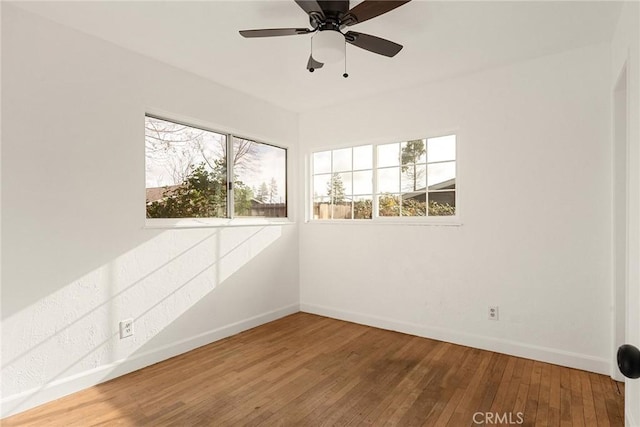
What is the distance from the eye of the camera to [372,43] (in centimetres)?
222

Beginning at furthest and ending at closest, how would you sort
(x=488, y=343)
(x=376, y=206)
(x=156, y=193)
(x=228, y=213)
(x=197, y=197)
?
1. (x=376, y=206)
2. (x=228, y=213)
3. (x=197, y=197)
4. (x=488, y=343)
5. (x=156, y=193)

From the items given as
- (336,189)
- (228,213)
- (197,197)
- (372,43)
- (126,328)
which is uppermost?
(372,43)

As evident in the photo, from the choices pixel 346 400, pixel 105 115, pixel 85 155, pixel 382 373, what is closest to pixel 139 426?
pixel 346 400

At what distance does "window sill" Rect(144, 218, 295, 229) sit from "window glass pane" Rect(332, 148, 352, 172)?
0.94 metres

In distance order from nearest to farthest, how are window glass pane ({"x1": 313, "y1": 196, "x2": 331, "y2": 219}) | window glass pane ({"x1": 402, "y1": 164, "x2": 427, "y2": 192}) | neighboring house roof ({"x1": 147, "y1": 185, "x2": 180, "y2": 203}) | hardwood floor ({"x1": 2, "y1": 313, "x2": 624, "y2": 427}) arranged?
hardwood floor ({"x1": 2, "y1": 313, "x2": 624, "y2": 427}) < neighboring house roof ({"x1": 147, "y1": 185, "x2": 180, "y2": 203}) < window glass pane ({"x1": 402, "y1": 164, "x2": 427, "y2": 192}) < window glass pane ({"x1": 313, "y1": 196, "x2": 331, "y2": 219})

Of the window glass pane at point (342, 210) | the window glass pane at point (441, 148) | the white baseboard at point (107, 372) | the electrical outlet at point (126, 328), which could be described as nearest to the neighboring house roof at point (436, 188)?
the window glass pane at point (441, 148)

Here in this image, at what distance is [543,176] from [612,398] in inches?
65.4

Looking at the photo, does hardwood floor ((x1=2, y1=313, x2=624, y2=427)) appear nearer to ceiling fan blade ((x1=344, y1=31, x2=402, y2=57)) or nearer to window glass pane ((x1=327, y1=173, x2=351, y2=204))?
window glass pane ((x1=327, y1=173, x2=351, y2=204))

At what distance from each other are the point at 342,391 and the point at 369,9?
96.6 inches

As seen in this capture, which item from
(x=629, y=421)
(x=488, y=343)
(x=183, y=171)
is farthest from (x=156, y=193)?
(x=629, y=421)

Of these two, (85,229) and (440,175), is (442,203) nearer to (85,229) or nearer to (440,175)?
(440,175)

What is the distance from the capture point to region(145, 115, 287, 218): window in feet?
9.91

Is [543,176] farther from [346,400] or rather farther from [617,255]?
[346,400]

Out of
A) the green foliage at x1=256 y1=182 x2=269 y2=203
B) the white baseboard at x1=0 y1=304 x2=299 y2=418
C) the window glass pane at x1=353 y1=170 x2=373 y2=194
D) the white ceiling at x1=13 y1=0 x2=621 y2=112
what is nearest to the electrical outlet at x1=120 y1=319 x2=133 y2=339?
the white baseboard at x1=0 y1=304 x2=299 y2=418
